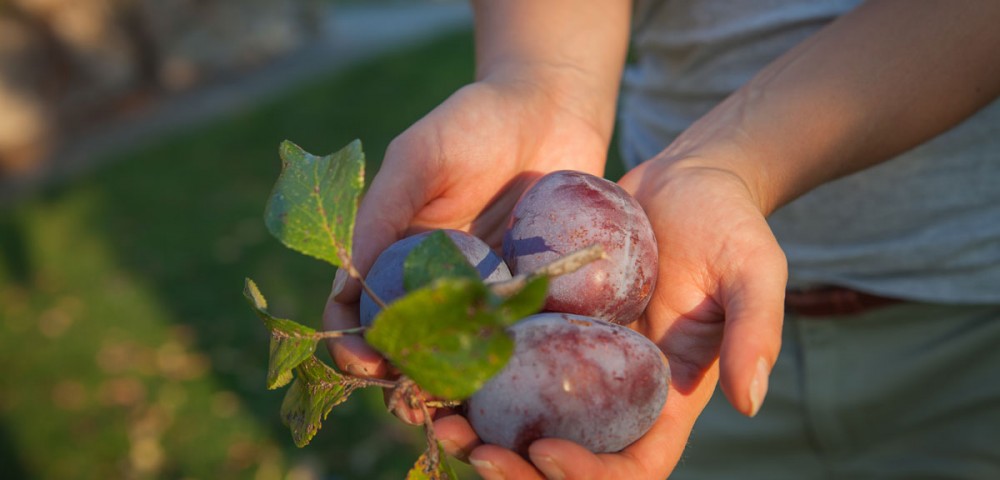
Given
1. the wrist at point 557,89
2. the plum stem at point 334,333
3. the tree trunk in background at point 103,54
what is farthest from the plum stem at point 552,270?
the tree trunk in background at point 103,54

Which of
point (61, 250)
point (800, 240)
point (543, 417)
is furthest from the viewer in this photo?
point (61, 250)

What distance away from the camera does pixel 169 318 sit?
3.25m

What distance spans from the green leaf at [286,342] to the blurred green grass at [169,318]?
4.69 ft

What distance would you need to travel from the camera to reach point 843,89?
1.30 m

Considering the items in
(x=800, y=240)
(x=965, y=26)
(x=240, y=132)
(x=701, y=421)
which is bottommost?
(x=240, y=132)

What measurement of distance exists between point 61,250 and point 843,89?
3.55m

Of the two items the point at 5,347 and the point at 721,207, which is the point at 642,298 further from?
the point at 5,347

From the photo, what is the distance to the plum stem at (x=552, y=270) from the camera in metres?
0.92

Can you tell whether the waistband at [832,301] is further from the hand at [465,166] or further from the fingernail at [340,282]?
the fingernail at [340,282]

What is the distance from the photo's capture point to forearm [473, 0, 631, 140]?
1556 mm

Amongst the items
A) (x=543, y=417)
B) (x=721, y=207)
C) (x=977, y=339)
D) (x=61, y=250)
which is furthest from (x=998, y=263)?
(x=61, y=250)

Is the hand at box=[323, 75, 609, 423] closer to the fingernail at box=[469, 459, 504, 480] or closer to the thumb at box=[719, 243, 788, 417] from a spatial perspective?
the fingernail at box=[469, 459, 504, 480]

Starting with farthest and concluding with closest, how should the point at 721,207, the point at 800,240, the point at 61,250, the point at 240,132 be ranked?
the point at 240,132
the point at 61,250
the point at 800,240
the point at 721,207

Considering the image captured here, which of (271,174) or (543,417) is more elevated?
(543,417)
